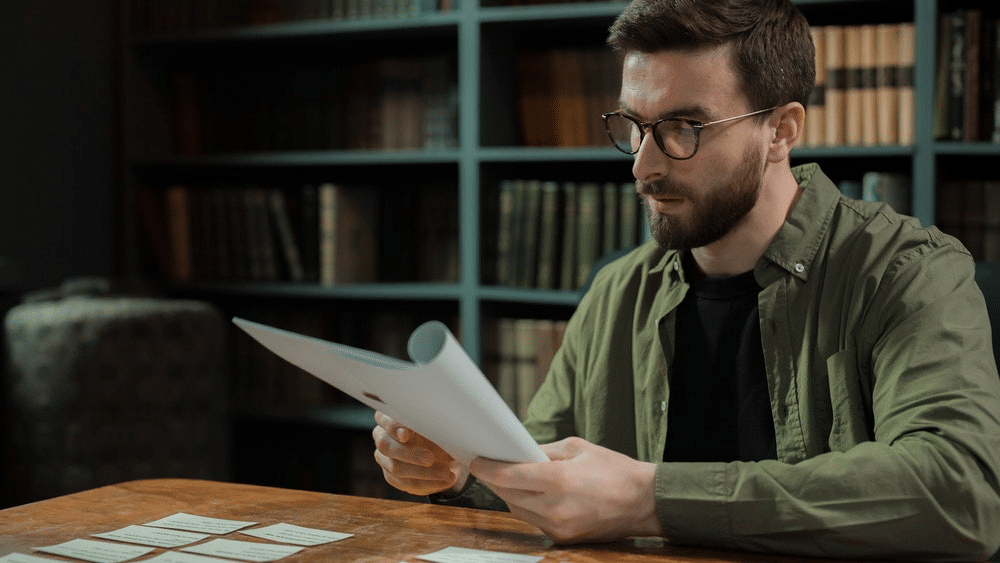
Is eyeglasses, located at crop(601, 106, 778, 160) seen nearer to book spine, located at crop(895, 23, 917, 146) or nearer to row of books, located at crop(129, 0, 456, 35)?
book spine, located at crop(895, 23, 917, 146)

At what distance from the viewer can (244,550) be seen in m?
0.99

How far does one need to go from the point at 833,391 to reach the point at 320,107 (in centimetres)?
205

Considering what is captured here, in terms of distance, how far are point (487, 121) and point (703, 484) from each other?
5.92 feet

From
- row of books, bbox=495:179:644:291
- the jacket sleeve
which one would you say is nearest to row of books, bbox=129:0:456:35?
row of books, bbox=495:179:644:291

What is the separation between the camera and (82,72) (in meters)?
3.08

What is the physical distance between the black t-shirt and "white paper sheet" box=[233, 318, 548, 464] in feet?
1.48

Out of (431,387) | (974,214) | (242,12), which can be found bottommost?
(431,387)

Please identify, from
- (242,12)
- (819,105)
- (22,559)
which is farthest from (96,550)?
(242,12)

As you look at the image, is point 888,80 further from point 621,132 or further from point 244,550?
point 244,550

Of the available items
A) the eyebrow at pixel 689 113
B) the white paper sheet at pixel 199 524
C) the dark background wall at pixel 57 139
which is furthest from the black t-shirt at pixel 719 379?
the dark background wall at pixel 57 139

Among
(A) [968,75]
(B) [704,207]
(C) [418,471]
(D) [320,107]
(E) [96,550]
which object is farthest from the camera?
(D) [320,107]

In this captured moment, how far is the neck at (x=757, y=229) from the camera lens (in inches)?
54.6

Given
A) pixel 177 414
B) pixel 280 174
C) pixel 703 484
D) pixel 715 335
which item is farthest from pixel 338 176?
pixel 703 484

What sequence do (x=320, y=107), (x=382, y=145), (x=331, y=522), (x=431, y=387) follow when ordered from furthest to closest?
(x=320, y=107) < (x=382, y=145) < (x=331, y=522) < (x=431, y=387)
